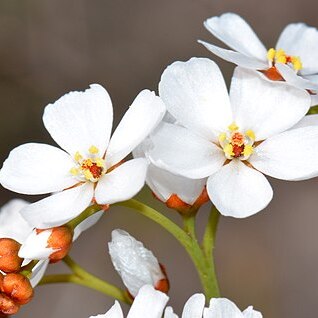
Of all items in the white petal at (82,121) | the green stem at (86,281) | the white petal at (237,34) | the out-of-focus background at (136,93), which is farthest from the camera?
the out-of-focus background at (136,93)

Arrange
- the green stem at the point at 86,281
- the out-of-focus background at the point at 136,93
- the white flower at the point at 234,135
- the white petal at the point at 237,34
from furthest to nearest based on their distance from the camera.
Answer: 1. the out-of-focus background at the point at 136,93
2. the white petal at the point at 237,34
3. the green stem at the point at 86,281
4. the white flower at the point at 234,135

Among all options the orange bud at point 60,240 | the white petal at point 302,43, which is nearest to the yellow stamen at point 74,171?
the orange bud at point 60,240

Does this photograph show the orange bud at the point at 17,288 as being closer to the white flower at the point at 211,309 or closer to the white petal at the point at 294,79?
the white flower at the point at 211,309

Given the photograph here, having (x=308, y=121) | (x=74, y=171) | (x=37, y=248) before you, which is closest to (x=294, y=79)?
(x=308, y=121)

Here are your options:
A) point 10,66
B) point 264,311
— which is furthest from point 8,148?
point 264,311

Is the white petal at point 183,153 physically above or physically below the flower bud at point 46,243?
above

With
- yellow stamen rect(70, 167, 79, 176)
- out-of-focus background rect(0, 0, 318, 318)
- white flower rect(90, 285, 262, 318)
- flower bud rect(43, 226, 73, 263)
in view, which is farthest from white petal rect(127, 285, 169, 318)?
out-of-focus background rect(0, 0, 318, 318)

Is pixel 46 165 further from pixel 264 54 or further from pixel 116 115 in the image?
pixel 116 115
